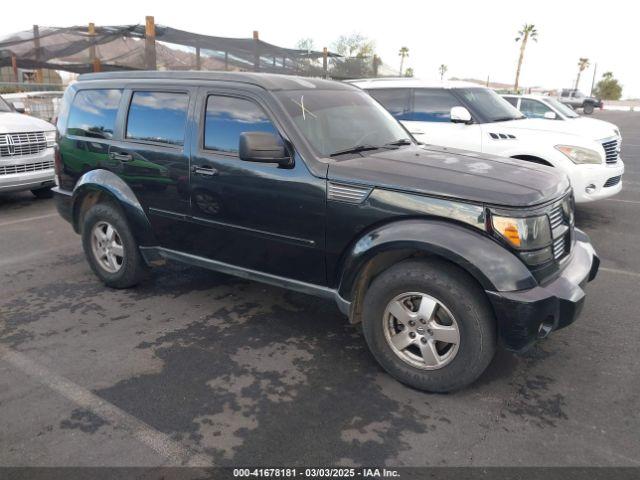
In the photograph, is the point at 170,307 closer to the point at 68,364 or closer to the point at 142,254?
the point at 142,254

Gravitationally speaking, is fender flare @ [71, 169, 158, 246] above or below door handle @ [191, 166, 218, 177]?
below

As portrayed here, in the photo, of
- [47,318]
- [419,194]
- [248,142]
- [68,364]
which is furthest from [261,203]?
[47,318]

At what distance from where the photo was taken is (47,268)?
17.0 ft


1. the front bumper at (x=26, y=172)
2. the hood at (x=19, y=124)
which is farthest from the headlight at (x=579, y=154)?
the hood at (x=19, y=124)

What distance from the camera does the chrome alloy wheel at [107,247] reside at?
178 inches

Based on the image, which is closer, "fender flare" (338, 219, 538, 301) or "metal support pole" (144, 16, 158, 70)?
"fender flare" (338, 219, 538, 301)

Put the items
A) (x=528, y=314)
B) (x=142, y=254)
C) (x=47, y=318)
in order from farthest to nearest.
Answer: (x=142, y=254) < (x=47, y=318) < (x=528, y=314)

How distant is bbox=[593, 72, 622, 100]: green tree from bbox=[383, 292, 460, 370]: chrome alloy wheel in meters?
103

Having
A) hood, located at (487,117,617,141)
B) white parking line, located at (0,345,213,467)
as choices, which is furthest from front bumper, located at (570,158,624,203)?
white parking line, located at (0,345,213,467)

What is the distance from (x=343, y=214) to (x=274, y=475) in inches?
60.9

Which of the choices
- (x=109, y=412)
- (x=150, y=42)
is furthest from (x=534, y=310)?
(x=150, y=42)

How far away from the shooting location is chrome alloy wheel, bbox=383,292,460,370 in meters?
2.91

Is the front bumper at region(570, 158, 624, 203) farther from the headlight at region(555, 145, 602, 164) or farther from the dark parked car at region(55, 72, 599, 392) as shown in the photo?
the dark parked car at region(55, 72, 599, 392)

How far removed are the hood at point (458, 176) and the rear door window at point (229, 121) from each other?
0.70m
